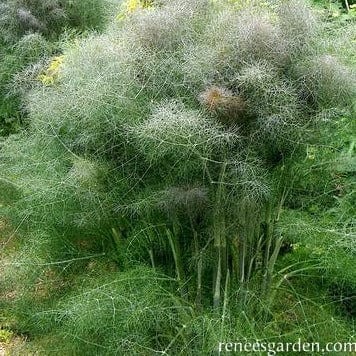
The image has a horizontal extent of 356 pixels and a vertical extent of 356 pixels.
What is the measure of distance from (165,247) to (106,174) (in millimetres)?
485

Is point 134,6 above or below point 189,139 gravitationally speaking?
above

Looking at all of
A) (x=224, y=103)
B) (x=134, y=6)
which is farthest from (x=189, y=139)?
(x=134, y=6)

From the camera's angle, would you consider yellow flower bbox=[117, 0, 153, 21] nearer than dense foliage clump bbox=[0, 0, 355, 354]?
No

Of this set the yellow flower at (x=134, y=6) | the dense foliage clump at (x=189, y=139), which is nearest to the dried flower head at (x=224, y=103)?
the dense foliage clump at (x=189, y=139)

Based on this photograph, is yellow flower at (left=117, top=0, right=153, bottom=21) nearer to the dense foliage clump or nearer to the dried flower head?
the dense foliage clump

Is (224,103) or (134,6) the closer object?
(224,103)

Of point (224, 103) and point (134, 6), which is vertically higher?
point (134, 6)

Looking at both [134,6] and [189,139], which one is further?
[134,6]

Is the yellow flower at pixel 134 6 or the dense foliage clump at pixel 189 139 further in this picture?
the yellow flower at pixel 134 6

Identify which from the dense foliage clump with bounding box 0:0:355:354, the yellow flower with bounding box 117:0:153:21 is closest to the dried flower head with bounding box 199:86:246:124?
the dense foliage clump with bounding box 0:0:355:354

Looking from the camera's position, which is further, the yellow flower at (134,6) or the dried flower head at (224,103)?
the yellow flower at (134,6)

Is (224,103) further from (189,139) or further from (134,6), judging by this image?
(134,6)

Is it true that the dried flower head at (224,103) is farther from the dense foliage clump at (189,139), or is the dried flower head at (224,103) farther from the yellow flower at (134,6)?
the yellow flower at (134,6)

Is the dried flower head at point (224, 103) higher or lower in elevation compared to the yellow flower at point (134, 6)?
lower
